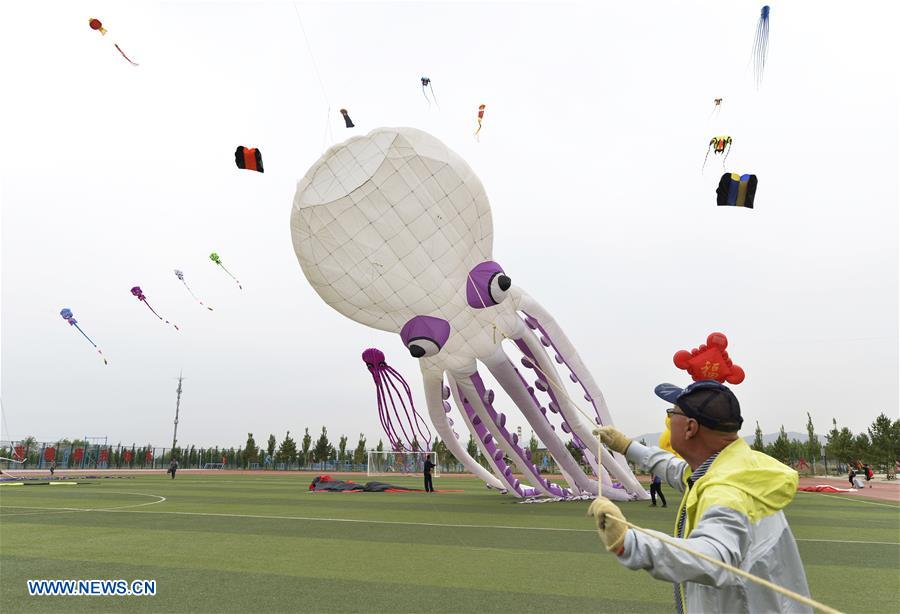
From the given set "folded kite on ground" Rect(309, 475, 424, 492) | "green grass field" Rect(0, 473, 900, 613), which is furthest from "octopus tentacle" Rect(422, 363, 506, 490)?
"folded kite on ground" Rect(309, 475, 424, 492)

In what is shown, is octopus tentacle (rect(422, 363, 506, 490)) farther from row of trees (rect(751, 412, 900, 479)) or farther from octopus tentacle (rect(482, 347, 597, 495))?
row of trees (rect(751, 412, 900, 479))

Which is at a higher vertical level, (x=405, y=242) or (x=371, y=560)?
(x=405, y=242)

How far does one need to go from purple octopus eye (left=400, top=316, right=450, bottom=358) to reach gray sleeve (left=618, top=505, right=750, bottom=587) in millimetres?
7980

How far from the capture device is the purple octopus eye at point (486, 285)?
10.3 m

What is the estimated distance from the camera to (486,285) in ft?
33.9

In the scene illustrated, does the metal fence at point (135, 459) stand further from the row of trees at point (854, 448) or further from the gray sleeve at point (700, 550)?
the gray sleeve at point (700, 550)

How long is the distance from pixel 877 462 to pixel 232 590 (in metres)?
53.8

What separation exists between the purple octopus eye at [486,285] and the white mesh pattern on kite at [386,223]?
0.32 meters

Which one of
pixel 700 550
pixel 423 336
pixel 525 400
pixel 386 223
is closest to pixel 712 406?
pixel 700 550

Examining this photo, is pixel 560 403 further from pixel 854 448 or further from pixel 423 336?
pixel 854 448

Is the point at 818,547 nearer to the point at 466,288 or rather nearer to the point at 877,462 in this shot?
the point at 466,288

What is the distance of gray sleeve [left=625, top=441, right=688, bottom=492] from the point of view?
3.17 metres

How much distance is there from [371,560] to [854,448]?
176 ft

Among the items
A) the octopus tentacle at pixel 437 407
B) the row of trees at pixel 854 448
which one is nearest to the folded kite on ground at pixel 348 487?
the octopus tentacle at pixel 437 407
